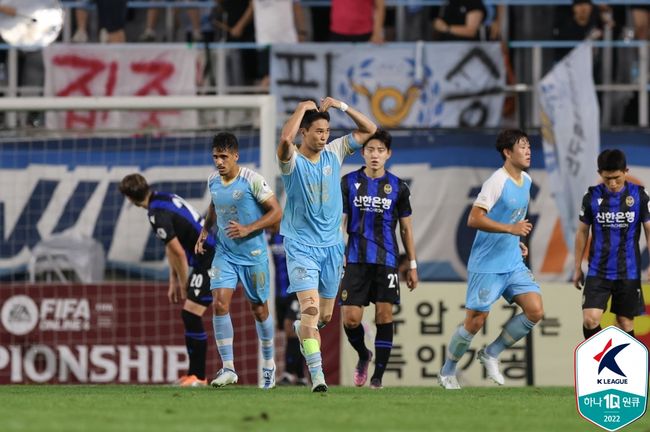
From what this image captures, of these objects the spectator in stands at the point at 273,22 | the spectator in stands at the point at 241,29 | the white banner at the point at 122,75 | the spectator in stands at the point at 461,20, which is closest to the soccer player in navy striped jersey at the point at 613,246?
the spectator in stands at the point at 461,20

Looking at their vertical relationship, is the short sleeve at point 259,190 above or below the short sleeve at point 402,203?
above

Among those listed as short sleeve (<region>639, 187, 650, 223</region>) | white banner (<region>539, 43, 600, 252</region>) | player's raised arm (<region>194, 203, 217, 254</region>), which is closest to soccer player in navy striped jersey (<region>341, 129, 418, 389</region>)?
player's raised arm (<region>194, 203, 217, 254</region>)

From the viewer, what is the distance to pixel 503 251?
45.6ft

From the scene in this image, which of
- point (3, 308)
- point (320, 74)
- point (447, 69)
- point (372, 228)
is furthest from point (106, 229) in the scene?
point (372, 228)

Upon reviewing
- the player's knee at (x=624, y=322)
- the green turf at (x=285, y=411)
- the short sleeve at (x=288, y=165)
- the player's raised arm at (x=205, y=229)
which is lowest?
the green turf at (x=285, y=411)

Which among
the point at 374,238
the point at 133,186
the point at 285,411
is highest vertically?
the point at 133,186

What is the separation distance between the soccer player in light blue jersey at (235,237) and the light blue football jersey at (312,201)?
0.64m

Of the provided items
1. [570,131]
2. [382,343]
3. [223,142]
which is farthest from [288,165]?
[570,131]

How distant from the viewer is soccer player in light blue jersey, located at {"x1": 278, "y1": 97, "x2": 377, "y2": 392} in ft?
41.4

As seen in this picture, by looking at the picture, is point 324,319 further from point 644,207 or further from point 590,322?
point 644,207

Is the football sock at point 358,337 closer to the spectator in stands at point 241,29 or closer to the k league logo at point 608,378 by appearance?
the k league logo at point 608,378

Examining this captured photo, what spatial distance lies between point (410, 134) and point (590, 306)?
6.78m

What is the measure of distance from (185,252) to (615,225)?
4.09 meters

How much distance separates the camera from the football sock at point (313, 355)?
41.0 ft
